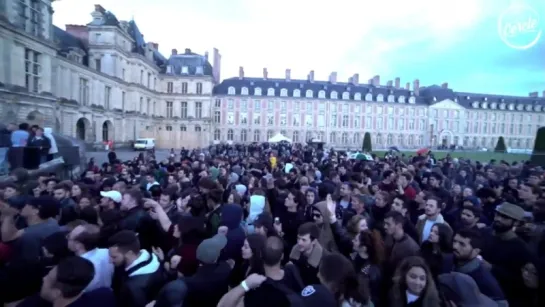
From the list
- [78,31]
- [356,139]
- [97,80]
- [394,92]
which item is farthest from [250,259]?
[394,92]

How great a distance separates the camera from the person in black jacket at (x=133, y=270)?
2.90 metres

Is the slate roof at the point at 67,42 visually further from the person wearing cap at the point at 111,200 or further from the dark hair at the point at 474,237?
the dark hair at the point at 474,237

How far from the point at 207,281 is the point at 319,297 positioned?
40.5 inches

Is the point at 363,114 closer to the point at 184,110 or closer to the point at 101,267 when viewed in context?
the point at 184,110

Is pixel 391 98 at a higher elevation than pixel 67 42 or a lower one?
lower

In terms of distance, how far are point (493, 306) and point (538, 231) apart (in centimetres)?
240

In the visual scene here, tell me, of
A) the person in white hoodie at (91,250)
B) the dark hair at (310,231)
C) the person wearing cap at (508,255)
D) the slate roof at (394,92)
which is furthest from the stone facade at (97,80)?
the person wearing cap at (508,255)

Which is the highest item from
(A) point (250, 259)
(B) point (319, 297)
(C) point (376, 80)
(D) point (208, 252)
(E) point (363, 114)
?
(C) point (376, 80)

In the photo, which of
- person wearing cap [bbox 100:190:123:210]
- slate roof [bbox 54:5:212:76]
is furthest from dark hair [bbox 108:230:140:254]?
slate roof [bbox 54:5:212:76]

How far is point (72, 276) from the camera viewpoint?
237 centimetres

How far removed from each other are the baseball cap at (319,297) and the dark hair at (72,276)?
1.51 m

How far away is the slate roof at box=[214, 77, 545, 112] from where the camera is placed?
202ft

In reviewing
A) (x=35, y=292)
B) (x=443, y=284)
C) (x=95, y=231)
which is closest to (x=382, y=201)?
(x=443, y=284)

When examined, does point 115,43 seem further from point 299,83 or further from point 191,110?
point 299,83
